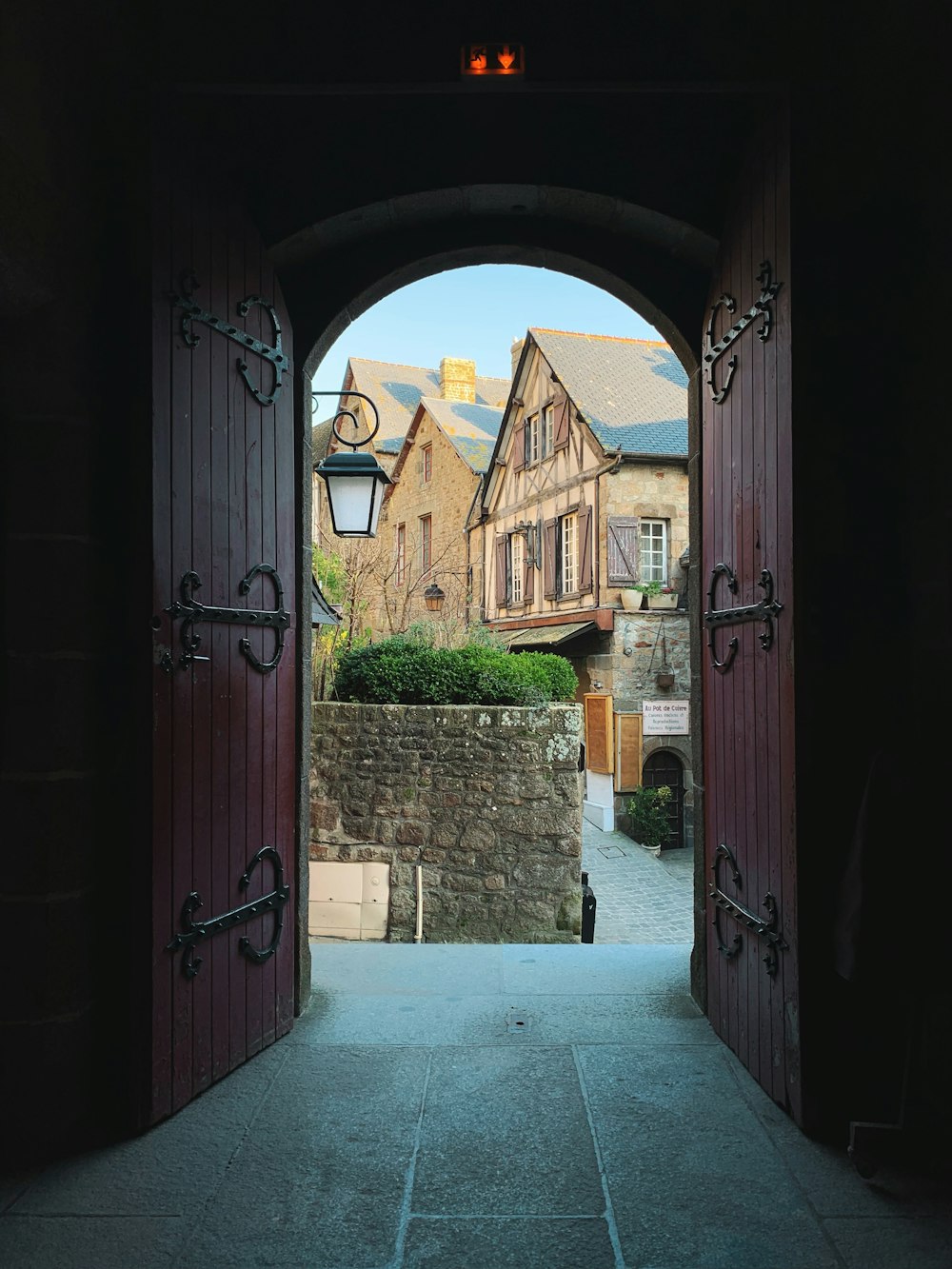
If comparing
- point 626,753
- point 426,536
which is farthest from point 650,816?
point 426,536

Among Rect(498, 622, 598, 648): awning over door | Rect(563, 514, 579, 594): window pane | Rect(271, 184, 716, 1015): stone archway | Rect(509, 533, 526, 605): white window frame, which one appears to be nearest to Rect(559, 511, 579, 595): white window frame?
Rect(563, 514, 579, 594): window pane

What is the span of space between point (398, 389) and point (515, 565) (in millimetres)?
9973

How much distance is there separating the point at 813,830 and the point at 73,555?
2.22 metres

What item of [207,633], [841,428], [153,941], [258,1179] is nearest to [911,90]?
[841,428]

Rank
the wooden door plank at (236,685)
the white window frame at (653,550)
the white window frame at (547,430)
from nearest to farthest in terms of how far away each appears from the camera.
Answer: the wooden door plank at (236,685) → the white window frame at (653,550) → the white window frame at (547,430)

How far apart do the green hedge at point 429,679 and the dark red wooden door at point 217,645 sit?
134 inches

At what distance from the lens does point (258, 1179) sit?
7.32 feet

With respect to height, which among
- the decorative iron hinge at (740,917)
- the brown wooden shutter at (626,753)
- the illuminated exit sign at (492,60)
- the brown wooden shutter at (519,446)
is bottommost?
the brown wooden shutter at (626,753)

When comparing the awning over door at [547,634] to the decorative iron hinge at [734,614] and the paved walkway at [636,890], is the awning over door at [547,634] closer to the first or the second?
the paved walkway at [636,890]

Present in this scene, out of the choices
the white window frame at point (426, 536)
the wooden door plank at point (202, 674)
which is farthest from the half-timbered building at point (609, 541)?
the wooden door plank at point (202, 674)

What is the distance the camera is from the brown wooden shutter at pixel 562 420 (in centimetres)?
1549

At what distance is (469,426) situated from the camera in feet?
67.7

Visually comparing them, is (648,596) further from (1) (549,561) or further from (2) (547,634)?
(1) (549,561)

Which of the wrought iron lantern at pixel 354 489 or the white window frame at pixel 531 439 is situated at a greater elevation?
the white window frame at pixel 531 439
